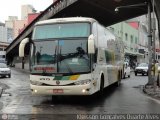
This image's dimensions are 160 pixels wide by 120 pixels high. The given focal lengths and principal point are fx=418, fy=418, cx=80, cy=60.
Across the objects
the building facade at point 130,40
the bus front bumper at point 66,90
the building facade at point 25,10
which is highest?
the building facade at point 25,10

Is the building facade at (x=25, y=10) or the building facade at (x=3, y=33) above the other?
the building facade at (x=25, y=10)

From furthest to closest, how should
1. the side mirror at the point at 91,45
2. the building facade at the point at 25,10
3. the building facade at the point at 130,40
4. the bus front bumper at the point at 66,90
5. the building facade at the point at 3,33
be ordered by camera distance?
the building facade at the point at 25,10
the building facade at the point at 3,33
the building facade at the point at 130,40
the bus front bumper at the point at 66,90
the side mirror at the point at 91,45

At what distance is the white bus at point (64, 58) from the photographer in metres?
15.8

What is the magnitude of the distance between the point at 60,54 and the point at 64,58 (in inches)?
9.2

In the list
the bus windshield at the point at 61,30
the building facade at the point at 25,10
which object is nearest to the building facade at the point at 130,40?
the building facade at the point at 25,10

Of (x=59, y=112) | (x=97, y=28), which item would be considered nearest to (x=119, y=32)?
(x=97, y=28)

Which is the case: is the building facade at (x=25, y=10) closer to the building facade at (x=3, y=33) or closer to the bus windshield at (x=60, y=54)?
the building facade at (x=3, y=33)

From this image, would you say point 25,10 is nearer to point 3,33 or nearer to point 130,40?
point 3,33

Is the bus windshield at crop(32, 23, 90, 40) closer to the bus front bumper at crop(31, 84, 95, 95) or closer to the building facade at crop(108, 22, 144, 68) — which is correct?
the bus front bumper at crop(31, 84, 95, 95)

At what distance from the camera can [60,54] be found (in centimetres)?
1612

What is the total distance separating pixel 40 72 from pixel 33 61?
597mm

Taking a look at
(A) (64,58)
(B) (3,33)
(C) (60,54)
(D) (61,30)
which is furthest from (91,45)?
(B) (3,33)

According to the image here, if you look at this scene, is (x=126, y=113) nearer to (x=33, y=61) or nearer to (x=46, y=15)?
(x=33, y=61)

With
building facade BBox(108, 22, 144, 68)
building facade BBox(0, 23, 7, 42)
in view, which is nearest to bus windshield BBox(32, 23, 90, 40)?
building facade BBox(108, 22, 144, 68)
